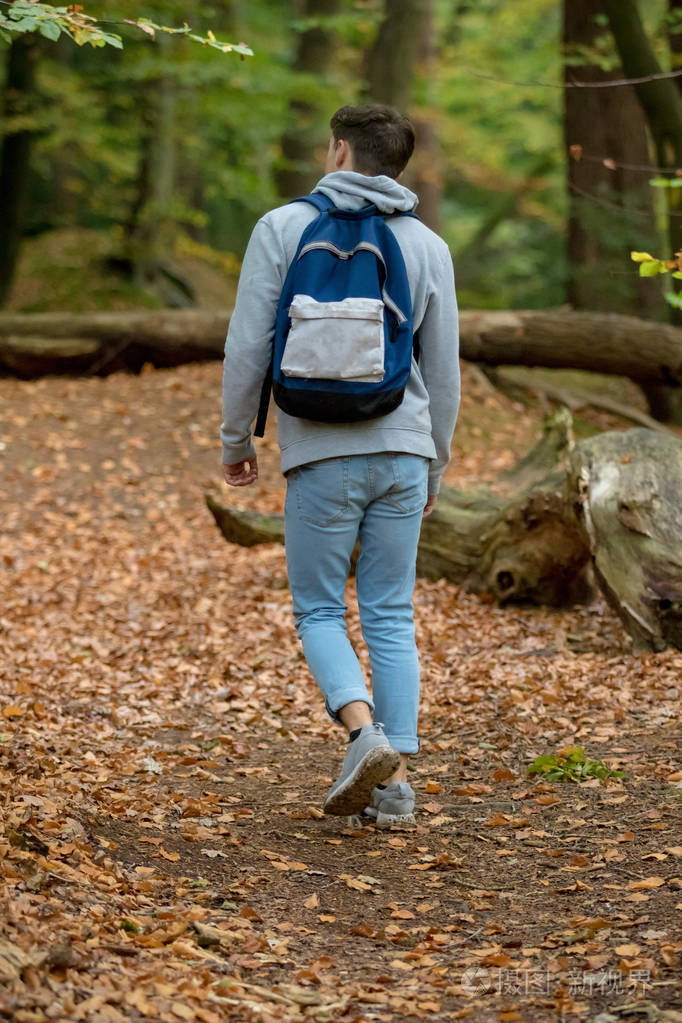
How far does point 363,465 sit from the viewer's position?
3482mm

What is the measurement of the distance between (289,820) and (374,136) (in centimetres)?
242

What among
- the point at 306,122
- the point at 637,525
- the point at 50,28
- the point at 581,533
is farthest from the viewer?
the point at 306,122

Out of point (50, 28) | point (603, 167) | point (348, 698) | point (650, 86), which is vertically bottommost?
point (348, 698)

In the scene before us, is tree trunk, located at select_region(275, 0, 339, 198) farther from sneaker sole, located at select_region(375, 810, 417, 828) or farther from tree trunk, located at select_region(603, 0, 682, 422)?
sneaker sole, located at select_region(375, 810, 417, 828)

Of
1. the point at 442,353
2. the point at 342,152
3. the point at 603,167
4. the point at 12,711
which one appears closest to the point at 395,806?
the point at 442,353

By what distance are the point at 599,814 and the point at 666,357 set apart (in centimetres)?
779

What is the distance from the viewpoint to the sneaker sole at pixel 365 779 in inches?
130

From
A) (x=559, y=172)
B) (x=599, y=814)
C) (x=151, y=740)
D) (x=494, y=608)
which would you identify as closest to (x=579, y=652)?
(x=494, y=608)

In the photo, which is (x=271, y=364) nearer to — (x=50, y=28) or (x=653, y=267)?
(x=50, y=28)

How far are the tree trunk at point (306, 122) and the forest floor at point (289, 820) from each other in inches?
401

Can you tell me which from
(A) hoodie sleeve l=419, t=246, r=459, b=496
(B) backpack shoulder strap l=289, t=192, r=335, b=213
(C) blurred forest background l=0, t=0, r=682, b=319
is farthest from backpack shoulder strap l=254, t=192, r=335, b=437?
(C) blurred forest background l=0, t=0, r=682, b=319

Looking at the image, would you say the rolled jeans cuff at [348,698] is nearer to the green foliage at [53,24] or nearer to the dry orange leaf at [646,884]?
the dry orange leaf at [646,884]

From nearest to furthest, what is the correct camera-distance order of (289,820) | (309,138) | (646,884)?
1. (646,884)
2. (289,820)
3. (309,138)

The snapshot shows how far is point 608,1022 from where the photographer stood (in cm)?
228
